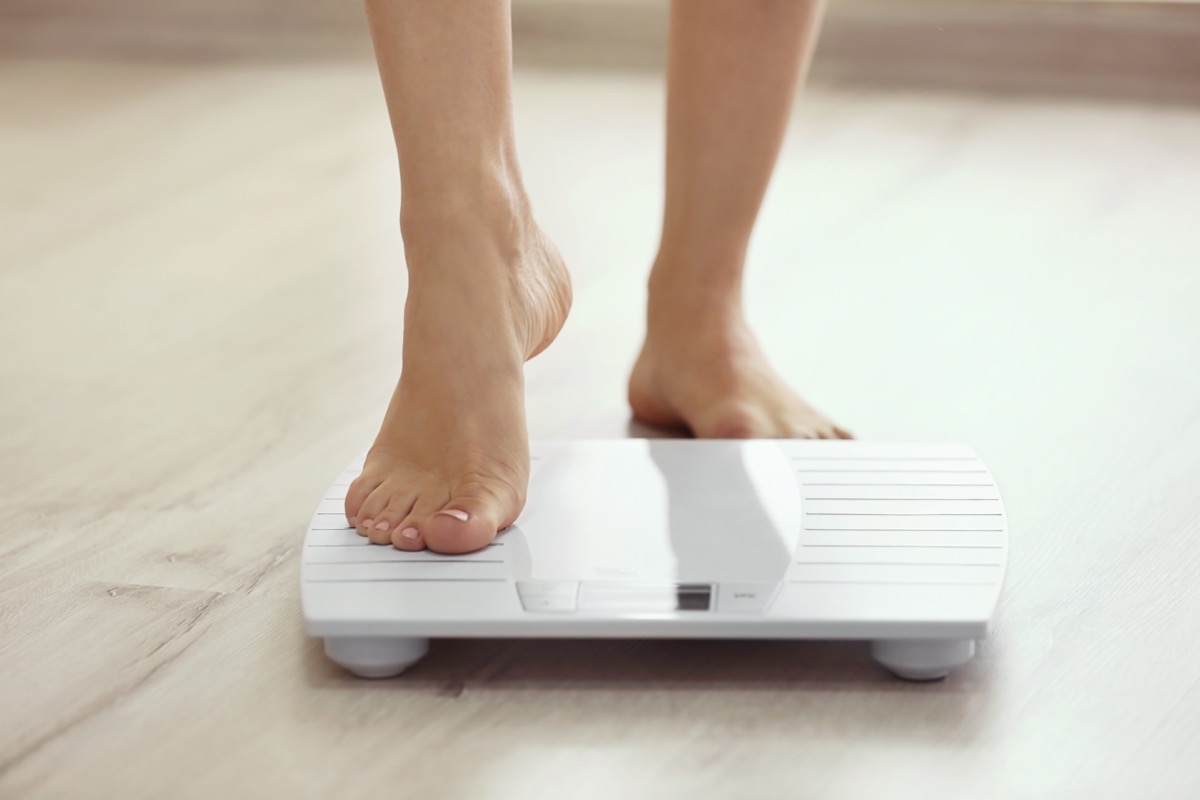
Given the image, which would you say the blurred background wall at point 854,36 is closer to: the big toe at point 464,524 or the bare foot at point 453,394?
the bare foot at point 453,394

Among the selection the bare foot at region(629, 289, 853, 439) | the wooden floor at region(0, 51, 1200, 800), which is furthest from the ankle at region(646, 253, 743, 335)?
the wooden floor at region(0, 51, 1200, 800)

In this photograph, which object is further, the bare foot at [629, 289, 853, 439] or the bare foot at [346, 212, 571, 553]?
the bare foot at [629, 289, 853, 439]

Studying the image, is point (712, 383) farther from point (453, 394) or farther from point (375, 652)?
point (375, 652)

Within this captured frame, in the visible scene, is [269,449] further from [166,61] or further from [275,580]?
[166,61]

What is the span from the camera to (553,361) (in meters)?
1.40

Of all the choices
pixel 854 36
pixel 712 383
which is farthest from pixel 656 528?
pixel 854 36

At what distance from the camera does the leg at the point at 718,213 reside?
1142mm

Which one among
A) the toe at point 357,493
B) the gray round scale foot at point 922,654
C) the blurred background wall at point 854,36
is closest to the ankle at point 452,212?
the toe at point 357,493

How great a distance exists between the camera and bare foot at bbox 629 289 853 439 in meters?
1.14

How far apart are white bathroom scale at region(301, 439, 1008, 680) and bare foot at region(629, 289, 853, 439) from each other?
0.13 metres

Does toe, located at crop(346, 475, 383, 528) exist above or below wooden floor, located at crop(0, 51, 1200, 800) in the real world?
above

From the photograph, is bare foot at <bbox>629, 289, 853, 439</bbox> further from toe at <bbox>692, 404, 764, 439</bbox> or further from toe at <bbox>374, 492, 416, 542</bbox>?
toe at <bbox>374, 492, 416, 542</bbox>

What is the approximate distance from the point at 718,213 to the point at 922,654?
50 centimetres

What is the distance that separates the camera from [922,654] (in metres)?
0.81
